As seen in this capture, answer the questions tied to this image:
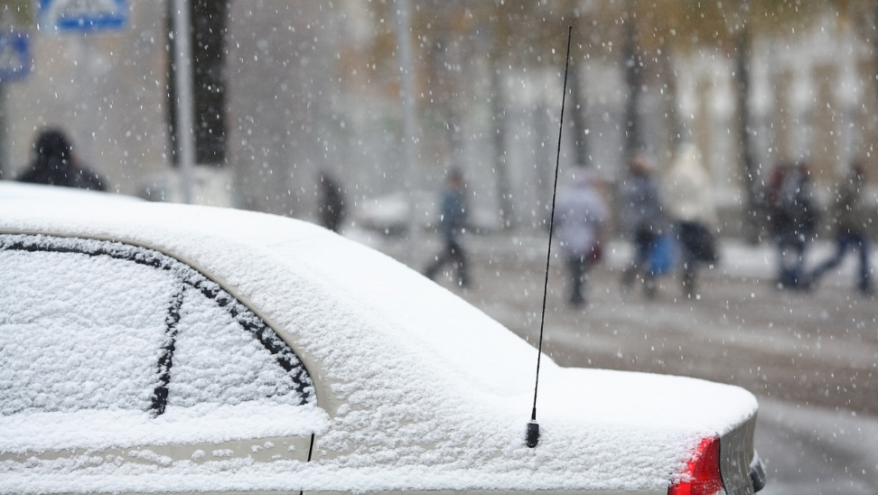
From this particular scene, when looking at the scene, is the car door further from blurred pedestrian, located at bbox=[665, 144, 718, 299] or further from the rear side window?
blurred pedestrian, located at bbox=[665, 144, 718, 299]

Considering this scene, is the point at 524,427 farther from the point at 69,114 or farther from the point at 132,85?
the point at 69,114

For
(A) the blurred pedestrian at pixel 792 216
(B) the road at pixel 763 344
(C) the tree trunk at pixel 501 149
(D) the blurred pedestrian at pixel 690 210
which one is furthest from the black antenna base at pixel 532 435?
(C) the tree trunk at pixel 501 149

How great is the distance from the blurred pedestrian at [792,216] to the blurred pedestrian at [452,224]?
4935mm

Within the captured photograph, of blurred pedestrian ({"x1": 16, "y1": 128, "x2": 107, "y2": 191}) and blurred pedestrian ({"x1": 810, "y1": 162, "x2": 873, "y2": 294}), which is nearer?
blurred pedestrian ({"x1": 16, "y1": 128, "x2": 107, "y2": 191})

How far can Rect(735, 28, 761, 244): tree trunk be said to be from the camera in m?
22.2

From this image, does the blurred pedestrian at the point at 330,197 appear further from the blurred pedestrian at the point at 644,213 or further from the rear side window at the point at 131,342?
the rear side window at the point at 131,342

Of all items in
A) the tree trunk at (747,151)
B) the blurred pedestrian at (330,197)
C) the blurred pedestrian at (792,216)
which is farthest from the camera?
the tree trunk at (747,151)

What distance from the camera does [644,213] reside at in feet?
50.0

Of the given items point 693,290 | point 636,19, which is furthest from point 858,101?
point 693,290

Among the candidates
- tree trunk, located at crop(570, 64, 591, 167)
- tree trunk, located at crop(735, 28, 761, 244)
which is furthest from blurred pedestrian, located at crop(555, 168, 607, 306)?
tree trunk, located at crop(570, 64, 591, 167)

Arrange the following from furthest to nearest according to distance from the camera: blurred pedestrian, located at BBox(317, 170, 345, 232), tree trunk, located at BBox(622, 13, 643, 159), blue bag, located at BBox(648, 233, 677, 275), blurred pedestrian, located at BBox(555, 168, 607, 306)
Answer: tree trunk, located at BBox(622, 13, 643, 159)
blurred pedestrian, located at BBox(317, 170, 345, 232)
blue bag, located at BBox(648, 233, 677, 275)
blurred pedestrian, located at BBox(555, 168, 607, 306)

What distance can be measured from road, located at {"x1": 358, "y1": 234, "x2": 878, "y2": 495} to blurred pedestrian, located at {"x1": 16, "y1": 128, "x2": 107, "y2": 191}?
4.52m

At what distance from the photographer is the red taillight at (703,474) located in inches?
96.7

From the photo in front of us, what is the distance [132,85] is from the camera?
4156cm
